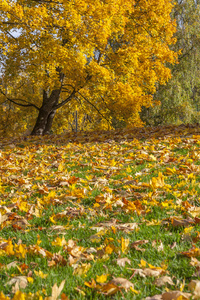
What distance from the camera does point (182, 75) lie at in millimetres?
19141

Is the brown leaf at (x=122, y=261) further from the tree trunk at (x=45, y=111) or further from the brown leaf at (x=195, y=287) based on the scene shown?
the tree trunk at (x=45, y=111)

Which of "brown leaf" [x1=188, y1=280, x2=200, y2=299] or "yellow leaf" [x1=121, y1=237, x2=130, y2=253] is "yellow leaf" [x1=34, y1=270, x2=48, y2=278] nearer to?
"yellow leaf" [x1=121, y1=237, x2=130, y2=253]

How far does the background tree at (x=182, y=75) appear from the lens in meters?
18.2

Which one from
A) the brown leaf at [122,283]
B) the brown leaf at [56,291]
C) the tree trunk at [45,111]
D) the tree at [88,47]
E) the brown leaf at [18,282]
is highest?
the tree at [88,47]

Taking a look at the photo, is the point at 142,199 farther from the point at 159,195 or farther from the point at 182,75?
the point at 182,75

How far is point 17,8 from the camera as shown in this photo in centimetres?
852

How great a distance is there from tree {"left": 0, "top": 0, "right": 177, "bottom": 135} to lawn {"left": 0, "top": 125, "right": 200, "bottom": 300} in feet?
20.3

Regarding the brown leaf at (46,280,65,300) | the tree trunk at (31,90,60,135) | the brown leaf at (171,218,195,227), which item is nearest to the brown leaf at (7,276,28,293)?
the brown leaf at (46,280,65,300)

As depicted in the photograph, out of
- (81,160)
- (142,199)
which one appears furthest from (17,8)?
(142,199)

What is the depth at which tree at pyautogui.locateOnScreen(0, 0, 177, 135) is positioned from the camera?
9.73m

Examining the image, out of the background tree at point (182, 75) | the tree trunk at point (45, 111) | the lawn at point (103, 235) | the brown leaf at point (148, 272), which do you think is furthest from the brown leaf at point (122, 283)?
the background tree at point (182, 75)

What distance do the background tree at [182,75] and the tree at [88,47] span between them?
303cm

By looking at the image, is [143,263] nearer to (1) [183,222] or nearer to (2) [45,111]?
(1) [183,222]

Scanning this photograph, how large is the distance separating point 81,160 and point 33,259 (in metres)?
3.65
